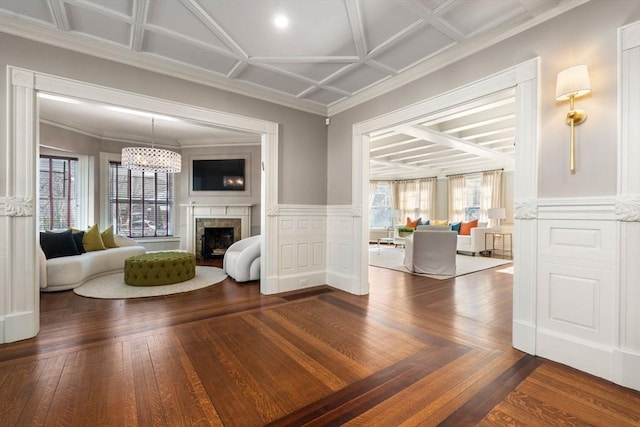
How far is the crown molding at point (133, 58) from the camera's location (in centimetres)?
250

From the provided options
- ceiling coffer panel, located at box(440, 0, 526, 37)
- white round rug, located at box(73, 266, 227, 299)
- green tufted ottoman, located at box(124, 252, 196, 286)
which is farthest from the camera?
green tufted ottoman, located at box(124, 252, 196, 286)

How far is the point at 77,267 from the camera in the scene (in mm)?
4195

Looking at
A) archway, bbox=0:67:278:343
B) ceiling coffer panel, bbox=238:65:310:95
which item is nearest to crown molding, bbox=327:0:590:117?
ceiling coffer panel, bbox=238:65:310:95

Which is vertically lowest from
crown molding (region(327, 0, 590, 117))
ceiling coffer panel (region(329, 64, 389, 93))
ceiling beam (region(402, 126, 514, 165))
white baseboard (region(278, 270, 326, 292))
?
white baseboard (region(278, 270, 326, 292))

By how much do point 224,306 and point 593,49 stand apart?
4.14 metres

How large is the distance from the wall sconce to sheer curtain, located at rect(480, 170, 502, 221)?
7574 mm

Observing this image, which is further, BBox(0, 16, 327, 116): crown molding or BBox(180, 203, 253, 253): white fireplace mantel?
BBox(180, 203, 253, 253): white fireplace mantel

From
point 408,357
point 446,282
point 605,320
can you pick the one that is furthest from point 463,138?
point 408,357

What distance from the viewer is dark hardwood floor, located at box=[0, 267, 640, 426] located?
1.59 meters

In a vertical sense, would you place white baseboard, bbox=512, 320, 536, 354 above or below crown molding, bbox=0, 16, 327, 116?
below

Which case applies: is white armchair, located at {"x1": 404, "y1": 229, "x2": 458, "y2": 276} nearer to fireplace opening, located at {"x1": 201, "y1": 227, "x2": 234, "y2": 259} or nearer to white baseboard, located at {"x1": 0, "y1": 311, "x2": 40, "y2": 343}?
fireplace opening, located at {"x1": 201, "y1": 227, "x2": 234, "y2": 259}

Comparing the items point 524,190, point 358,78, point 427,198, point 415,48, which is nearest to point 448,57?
point 415,48

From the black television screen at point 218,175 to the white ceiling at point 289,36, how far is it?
136 inches

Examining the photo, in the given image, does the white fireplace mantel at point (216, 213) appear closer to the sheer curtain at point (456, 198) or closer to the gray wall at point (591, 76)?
the gray wall at point (591, 76)
